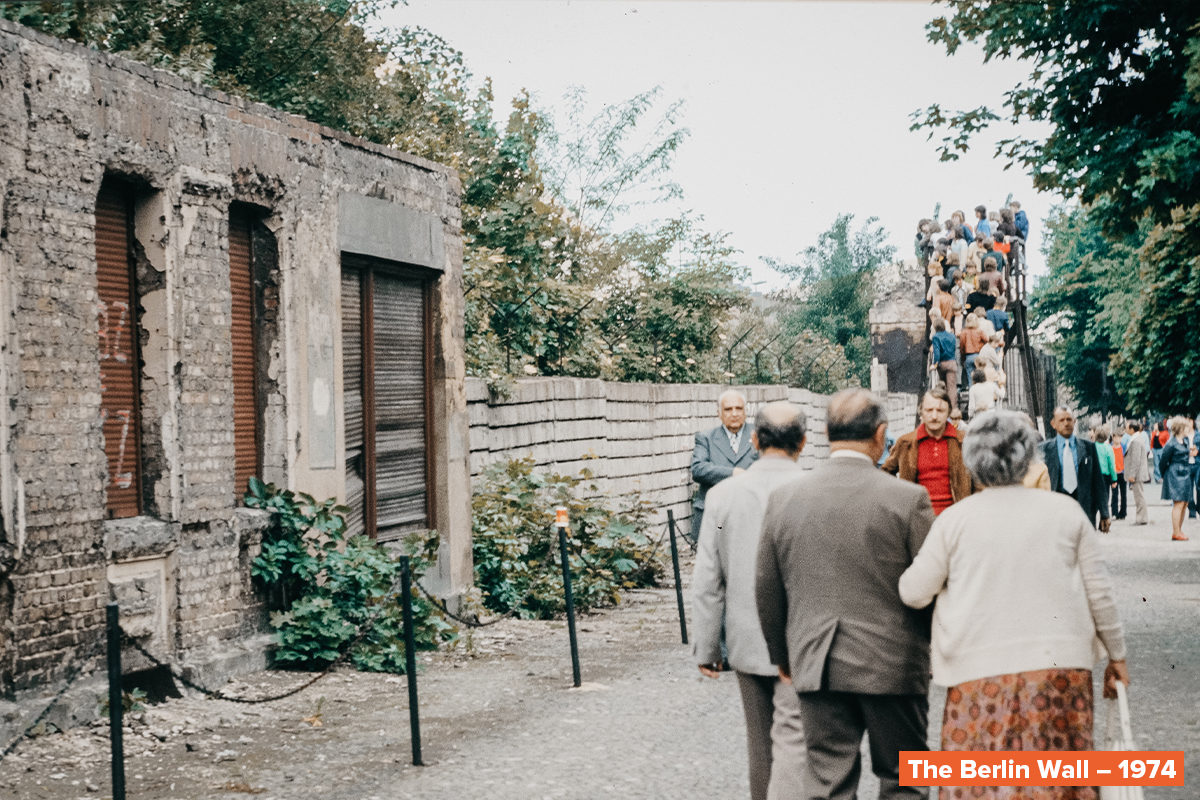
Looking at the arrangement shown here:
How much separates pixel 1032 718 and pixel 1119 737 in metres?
0.33

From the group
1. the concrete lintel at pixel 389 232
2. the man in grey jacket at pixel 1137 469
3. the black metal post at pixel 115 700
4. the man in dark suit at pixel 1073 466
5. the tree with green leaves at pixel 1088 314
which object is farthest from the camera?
the tree with green leaves at pixel 1088 314

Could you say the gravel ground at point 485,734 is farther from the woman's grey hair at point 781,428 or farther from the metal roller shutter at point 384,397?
the woman's grey hair at point 781,428

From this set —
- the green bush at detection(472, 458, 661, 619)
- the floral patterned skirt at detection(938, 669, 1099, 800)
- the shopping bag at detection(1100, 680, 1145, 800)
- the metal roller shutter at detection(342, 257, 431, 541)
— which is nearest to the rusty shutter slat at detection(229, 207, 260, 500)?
the metal roller shutter at detection(342, 257, 431, 541)

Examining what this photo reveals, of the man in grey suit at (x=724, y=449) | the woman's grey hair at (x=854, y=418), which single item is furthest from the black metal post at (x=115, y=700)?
the man in grey suit at (x=724, y=449)

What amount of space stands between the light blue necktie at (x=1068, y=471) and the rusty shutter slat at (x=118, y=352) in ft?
31.4

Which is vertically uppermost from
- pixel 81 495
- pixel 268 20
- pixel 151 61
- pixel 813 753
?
pixel 268 20

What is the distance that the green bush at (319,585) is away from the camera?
9109 mm

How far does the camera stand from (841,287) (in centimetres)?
5006

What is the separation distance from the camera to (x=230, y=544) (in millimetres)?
8773

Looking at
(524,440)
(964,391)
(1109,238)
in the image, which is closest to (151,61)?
(524,440)

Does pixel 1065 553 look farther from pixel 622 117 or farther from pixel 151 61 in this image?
pixel 622 117

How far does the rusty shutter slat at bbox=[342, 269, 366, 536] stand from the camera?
33.8 feet

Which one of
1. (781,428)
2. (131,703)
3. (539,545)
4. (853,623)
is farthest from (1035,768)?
(539,545)

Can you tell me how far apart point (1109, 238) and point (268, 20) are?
1189 centimetres
